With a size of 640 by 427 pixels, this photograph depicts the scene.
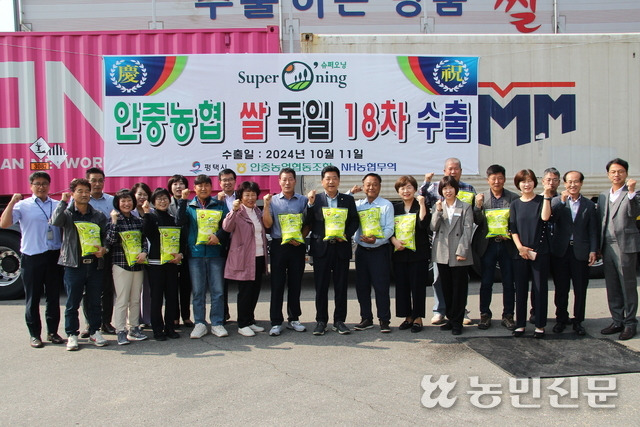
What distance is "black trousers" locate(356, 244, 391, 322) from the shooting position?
5.43 meters

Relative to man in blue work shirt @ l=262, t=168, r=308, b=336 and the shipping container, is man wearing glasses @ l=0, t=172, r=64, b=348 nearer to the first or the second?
man in blue work shirt @ l=262, t=168, r=308, b=336

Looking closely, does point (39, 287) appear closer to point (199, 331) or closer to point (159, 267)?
point (159, 267)

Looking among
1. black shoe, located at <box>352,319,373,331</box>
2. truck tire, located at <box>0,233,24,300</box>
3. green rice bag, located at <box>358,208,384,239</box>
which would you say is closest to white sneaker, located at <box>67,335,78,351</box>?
black shoe, located at <box>352,319,373,331</box>

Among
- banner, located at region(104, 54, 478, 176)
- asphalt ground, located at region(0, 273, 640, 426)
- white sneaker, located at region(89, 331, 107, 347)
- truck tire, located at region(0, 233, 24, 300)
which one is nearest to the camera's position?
asphalt ground, located at region(0, 273, 640, 426)

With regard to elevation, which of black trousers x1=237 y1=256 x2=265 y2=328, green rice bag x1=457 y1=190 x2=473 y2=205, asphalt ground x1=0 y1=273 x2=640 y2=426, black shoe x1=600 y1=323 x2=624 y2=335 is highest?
green rice bag x1=457 y1=190 x2=473 y2=205

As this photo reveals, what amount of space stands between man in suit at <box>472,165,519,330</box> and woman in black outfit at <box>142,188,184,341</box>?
3020 mm

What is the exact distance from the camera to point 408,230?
5.34m

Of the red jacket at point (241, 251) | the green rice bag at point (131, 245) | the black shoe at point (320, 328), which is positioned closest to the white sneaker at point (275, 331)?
the black shoe at point (320, 328)

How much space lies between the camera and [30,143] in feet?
24.1

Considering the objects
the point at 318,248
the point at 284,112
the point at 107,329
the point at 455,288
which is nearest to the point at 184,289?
the point at 107,329

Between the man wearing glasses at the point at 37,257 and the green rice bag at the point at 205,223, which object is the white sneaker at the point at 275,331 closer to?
the green rice bag at the point at 205,223

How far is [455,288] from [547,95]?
3.86 meters

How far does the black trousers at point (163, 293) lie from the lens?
203 inches

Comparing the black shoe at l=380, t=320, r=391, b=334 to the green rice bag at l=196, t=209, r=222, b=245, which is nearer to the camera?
the green rice bag at l=196, t=209, r=222, b=245
